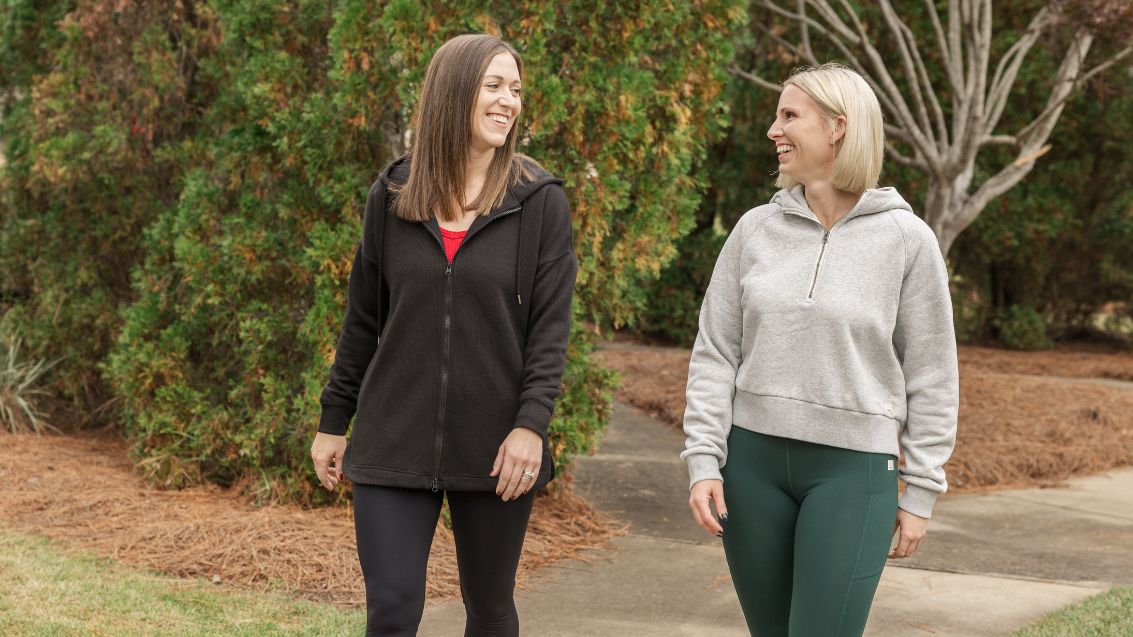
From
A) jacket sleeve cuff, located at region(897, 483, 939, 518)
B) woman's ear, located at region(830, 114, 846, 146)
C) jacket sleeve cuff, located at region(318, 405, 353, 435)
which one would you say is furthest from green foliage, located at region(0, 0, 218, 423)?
jacket sleeve cuff, located at region(897, 483, 939, 518)

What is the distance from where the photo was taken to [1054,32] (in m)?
12.7

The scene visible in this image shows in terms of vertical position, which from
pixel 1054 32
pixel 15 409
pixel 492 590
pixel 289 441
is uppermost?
pixel 1054 32

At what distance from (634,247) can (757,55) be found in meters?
8.35

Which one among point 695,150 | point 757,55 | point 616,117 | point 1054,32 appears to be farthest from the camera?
point 757,55

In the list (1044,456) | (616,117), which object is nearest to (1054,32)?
(1044,456)

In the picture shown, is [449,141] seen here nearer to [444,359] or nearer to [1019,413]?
[444,359]

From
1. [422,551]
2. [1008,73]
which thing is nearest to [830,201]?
[422,551]

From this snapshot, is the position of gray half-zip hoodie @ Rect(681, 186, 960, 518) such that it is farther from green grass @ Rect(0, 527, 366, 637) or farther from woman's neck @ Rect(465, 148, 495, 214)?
green grass @ Rect(0, 527, 366, 637)

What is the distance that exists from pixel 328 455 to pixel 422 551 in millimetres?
413

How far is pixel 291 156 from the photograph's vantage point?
573 centimetres

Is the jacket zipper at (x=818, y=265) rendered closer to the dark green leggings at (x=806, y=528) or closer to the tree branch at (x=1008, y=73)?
the dark green leggings at (x=806, y=528)

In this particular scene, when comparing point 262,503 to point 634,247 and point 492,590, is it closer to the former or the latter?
point 634,247

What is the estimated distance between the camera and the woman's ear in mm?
2928

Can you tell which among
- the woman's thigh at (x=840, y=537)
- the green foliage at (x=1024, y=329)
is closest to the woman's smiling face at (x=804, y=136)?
the woman's thigh at (x=840, y=537)
